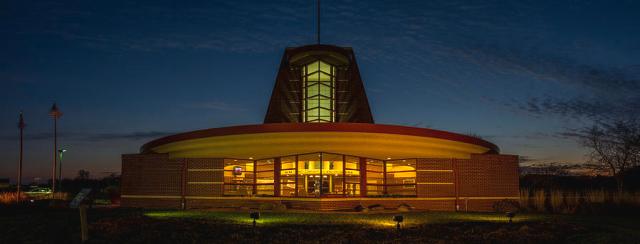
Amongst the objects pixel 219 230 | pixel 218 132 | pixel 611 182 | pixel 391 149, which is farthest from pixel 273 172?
pixel 611 182

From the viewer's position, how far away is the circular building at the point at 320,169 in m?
23.6

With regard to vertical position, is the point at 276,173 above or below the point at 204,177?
above

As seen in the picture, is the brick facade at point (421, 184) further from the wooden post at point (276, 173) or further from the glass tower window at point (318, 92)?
the glass tower window at point (318, 92)

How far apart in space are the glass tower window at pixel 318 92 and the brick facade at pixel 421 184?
15.0 meters

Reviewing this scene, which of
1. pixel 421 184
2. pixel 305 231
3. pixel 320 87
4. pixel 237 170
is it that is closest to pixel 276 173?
pixel 237 170

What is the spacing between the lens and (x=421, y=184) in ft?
79.7

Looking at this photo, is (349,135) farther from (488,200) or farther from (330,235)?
(330,235)

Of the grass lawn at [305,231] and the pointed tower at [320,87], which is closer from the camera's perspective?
the grass lawn at [305,231]

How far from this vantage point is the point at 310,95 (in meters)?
39.0

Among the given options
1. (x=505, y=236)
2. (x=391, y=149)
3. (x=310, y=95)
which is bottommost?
(x=505, y=236)

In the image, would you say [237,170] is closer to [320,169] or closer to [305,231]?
[320,169]

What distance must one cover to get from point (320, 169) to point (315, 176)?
2.93 metres

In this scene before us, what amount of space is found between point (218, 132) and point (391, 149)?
8.08 m

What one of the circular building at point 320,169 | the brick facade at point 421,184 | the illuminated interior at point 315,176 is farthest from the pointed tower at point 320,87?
the brick facade at point 421,184
